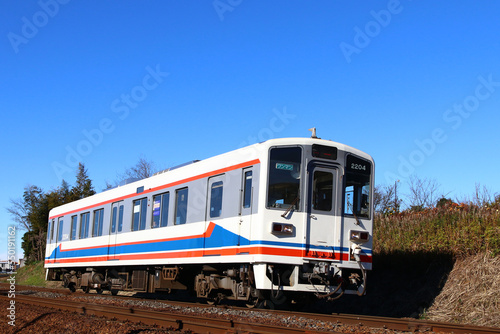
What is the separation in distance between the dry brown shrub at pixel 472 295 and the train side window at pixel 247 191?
4.32 m

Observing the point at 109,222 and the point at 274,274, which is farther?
the point at 109,222

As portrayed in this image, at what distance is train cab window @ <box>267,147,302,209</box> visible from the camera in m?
9.24

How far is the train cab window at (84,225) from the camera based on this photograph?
56.3ft

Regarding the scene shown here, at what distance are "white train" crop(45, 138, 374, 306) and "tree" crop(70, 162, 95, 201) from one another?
29605mm

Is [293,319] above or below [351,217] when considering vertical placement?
below

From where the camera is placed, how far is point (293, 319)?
8641 millimetres

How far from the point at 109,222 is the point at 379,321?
31.0 feet

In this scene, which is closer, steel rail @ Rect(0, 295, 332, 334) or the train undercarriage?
steel rail @ Rect(0, 295, 332, 334)

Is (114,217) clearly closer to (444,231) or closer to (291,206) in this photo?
(291,206)

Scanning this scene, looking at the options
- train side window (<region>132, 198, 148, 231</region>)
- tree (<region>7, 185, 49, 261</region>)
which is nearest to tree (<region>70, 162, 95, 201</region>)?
tree (<region>7, 185, 49, 261</region>)

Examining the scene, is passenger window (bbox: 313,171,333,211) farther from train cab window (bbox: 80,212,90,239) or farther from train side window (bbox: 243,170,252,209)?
train cab window (bbox: 80,212,90,239)

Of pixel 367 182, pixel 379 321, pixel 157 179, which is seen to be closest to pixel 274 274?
pixel 379 321

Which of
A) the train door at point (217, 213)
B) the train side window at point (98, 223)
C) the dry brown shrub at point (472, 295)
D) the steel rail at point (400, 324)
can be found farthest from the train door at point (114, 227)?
the dry brown shrub at point (472, 295)

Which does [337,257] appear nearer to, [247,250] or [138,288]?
[247,250]
